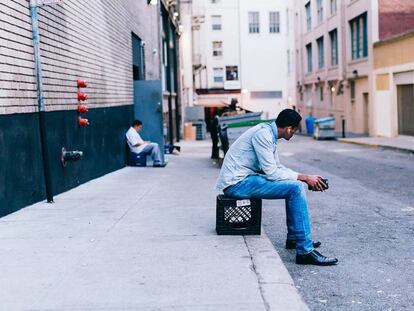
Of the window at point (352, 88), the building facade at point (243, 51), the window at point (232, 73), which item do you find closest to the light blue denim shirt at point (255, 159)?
the window at point (352, 88)

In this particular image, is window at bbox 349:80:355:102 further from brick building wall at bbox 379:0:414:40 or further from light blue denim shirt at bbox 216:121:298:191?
light blue denim shirt at bbox 216:121:298:191

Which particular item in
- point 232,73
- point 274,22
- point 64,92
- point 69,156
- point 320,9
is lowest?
point 69,156

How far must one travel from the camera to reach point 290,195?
21.8 ft

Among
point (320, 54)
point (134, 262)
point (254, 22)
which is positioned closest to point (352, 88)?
point (320, 54)

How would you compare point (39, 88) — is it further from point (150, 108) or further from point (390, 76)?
point (390, 76)

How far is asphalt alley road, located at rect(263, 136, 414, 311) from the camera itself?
17.5ft

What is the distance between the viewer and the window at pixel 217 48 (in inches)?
2489

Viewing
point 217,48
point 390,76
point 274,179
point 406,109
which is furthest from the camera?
point 217,48

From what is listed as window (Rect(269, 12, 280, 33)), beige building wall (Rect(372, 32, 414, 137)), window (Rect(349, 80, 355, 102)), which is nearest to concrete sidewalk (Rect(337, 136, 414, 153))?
beige building wall (Rect(372, 32, 414, 137))

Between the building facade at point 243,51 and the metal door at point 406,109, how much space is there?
31.9 metres

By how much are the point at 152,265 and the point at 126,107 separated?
44.4ft

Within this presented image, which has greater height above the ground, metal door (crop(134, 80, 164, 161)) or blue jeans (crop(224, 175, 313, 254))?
metal door (crop(134, 80, 164, 161))

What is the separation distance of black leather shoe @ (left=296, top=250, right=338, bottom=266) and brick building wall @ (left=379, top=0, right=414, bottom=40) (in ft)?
99.6

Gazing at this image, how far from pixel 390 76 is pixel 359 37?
6995 mm
